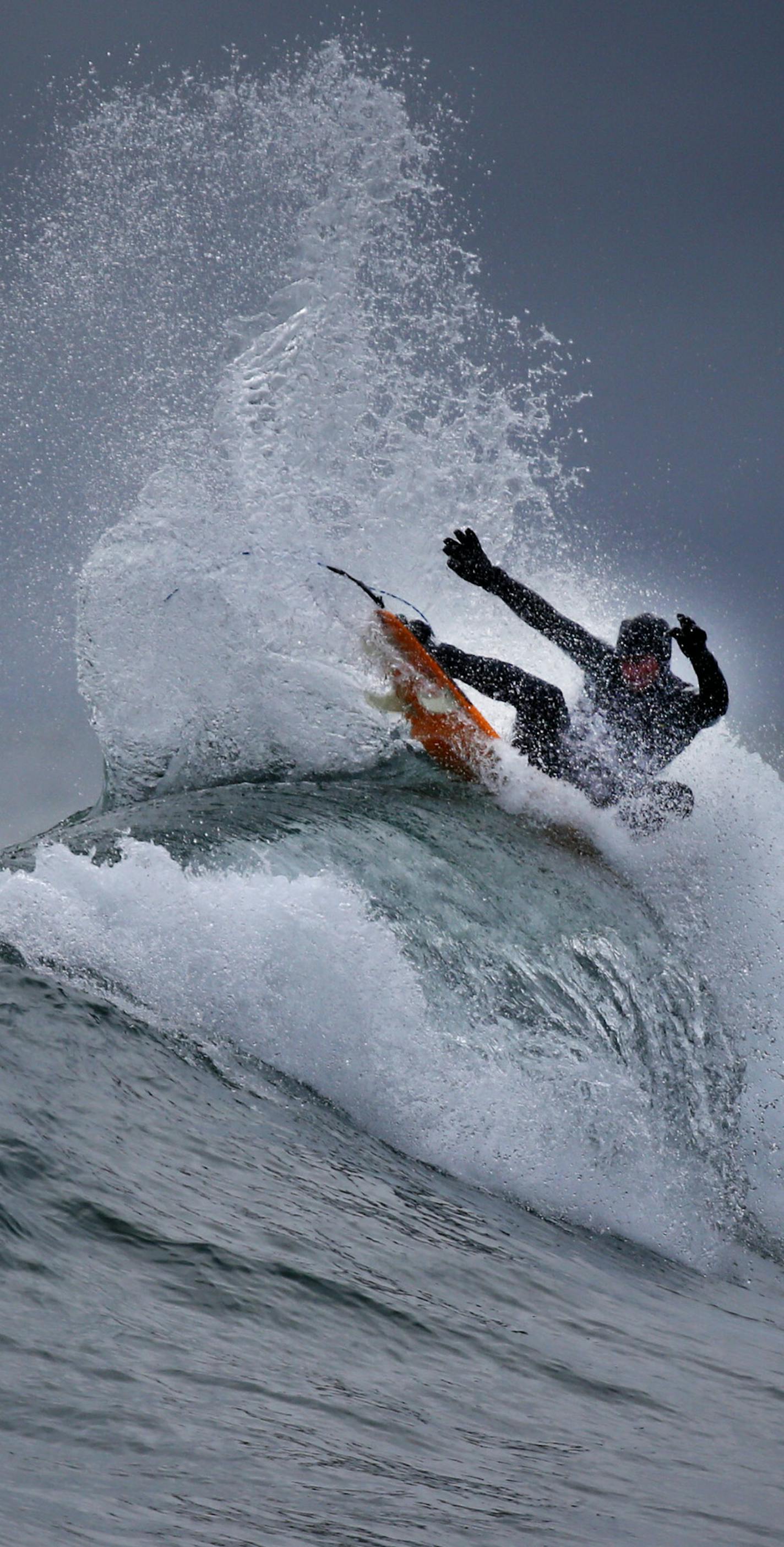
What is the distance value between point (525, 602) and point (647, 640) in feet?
2.17

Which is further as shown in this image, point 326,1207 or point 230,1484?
point 326,1207

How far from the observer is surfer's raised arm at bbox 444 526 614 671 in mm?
6828

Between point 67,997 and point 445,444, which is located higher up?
point 445,444

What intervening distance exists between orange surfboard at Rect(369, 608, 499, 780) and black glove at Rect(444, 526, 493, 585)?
58 centimetres

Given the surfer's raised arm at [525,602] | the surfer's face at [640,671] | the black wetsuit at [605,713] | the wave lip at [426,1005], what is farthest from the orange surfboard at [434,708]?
the wave lip at [426,1005]

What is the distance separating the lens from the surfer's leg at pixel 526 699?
6.97 metres

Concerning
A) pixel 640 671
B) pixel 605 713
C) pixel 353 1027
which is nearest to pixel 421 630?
pixel 605 713

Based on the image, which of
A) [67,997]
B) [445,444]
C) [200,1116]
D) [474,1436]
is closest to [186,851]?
[67,997]

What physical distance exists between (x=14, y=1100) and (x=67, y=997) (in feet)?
2.48

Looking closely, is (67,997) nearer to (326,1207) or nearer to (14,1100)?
(14,1100)

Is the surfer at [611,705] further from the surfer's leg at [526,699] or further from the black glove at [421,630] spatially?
the black glove at [421,630]

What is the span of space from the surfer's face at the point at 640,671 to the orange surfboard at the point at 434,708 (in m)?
0.83

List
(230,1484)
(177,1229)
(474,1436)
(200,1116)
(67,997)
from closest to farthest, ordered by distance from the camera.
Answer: (230,1484), (474,1436), (177,1229), (200,1116), (67,997)

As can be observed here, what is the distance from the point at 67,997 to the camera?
4.18 meters
